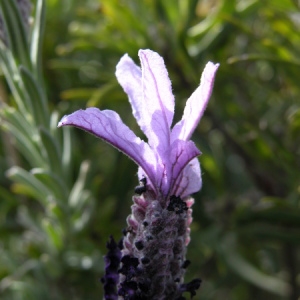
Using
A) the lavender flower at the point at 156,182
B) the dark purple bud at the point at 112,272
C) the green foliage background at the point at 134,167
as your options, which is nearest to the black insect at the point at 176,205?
the lavender flower at the point at 156,182

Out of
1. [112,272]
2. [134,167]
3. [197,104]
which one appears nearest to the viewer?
[197,104]

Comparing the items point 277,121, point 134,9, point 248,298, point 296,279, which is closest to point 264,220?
point 296,279

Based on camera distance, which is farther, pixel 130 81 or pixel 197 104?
pixel 130 81

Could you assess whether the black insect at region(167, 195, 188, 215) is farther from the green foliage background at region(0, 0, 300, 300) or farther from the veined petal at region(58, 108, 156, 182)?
the green foliage background at region(0, 0, 300, 300)

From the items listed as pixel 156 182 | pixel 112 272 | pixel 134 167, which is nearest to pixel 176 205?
pixel 156 182

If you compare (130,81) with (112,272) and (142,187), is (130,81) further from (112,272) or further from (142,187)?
(112,272)

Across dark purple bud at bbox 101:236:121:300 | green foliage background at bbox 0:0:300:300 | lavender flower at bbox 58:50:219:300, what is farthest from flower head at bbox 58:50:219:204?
green foliage background at bbox 0:0:300:300
